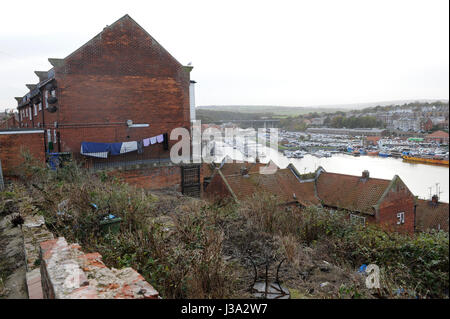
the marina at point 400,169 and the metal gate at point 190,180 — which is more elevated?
the marina at point 400,169

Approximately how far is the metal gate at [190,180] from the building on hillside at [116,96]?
2889 mm

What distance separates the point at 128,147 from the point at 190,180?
3.97 m

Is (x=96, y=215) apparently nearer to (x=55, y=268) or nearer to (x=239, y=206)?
(x=55, y=268)

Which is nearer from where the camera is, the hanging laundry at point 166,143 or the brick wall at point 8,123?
the brick wall at point 8,123

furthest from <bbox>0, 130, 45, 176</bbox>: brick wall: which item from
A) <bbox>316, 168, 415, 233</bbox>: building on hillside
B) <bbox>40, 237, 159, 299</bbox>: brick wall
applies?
<bbox>316, 168, 415, 233</bbox>: building on hillside

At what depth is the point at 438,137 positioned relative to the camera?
5.72 meters

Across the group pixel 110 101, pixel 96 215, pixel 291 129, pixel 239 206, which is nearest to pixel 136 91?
pixel 110 101

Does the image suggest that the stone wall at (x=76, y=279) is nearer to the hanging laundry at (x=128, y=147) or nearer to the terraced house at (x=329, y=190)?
the terraced house at (x=329, y=190)

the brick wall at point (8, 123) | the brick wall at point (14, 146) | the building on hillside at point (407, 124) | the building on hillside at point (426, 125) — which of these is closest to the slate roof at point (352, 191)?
the building on hillside at point (407, 124)

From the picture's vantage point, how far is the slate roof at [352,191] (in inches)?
553

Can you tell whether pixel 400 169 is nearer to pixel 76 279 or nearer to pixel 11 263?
pixel 76 279

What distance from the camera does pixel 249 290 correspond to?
13.7 feet

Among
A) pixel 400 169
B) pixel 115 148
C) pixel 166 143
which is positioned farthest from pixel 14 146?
pixel 400 169

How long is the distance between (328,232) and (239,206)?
2.49 metres
